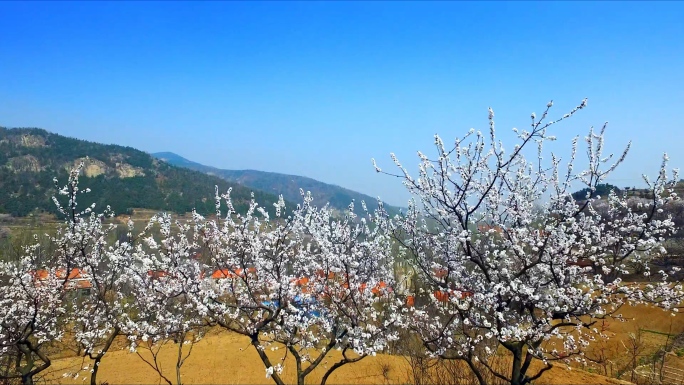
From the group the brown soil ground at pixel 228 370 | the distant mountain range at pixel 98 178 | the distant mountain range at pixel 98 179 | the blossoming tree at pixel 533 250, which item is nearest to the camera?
the blossoming tree at pixel 533 250

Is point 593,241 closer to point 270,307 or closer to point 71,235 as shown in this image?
point 270,307

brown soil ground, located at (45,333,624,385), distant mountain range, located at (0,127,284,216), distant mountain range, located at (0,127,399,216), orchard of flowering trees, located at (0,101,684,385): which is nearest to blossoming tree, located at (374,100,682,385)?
orchard of flowering trees, located at (0,101,684,385)

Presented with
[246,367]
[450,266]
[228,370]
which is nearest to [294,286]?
[450,266]

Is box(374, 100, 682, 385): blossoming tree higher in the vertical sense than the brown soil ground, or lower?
higher

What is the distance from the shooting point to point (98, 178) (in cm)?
10319

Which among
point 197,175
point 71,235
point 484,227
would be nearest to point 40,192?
point 197,175

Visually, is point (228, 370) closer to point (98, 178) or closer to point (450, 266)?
point (450, 266)

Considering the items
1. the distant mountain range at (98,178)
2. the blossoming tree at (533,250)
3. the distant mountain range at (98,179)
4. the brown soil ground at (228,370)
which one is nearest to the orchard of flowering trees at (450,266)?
the blossoming tree at (533,250)

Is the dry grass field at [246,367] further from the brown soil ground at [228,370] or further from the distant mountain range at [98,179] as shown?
the distant mountain range at [98,179]

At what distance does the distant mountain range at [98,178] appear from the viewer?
82938 mm

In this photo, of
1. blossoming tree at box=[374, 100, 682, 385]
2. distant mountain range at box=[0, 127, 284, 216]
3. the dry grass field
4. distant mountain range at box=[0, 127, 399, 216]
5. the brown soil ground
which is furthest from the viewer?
distant mountain range at box=[0, 127, 284, 216]

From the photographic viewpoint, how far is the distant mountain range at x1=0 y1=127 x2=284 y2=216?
82.9m

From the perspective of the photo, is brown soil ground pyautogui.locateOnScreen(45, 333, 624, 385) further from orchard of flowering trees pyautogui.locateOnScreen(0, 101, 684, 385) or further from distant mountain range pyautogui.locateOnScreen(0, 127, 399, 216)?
distant mountain range pyautogui.locateOnScreen(0, 127, 399, 216)

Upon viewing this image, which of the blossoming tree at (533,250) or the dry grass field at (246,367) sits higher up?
the blossoming tree at (533,250)
